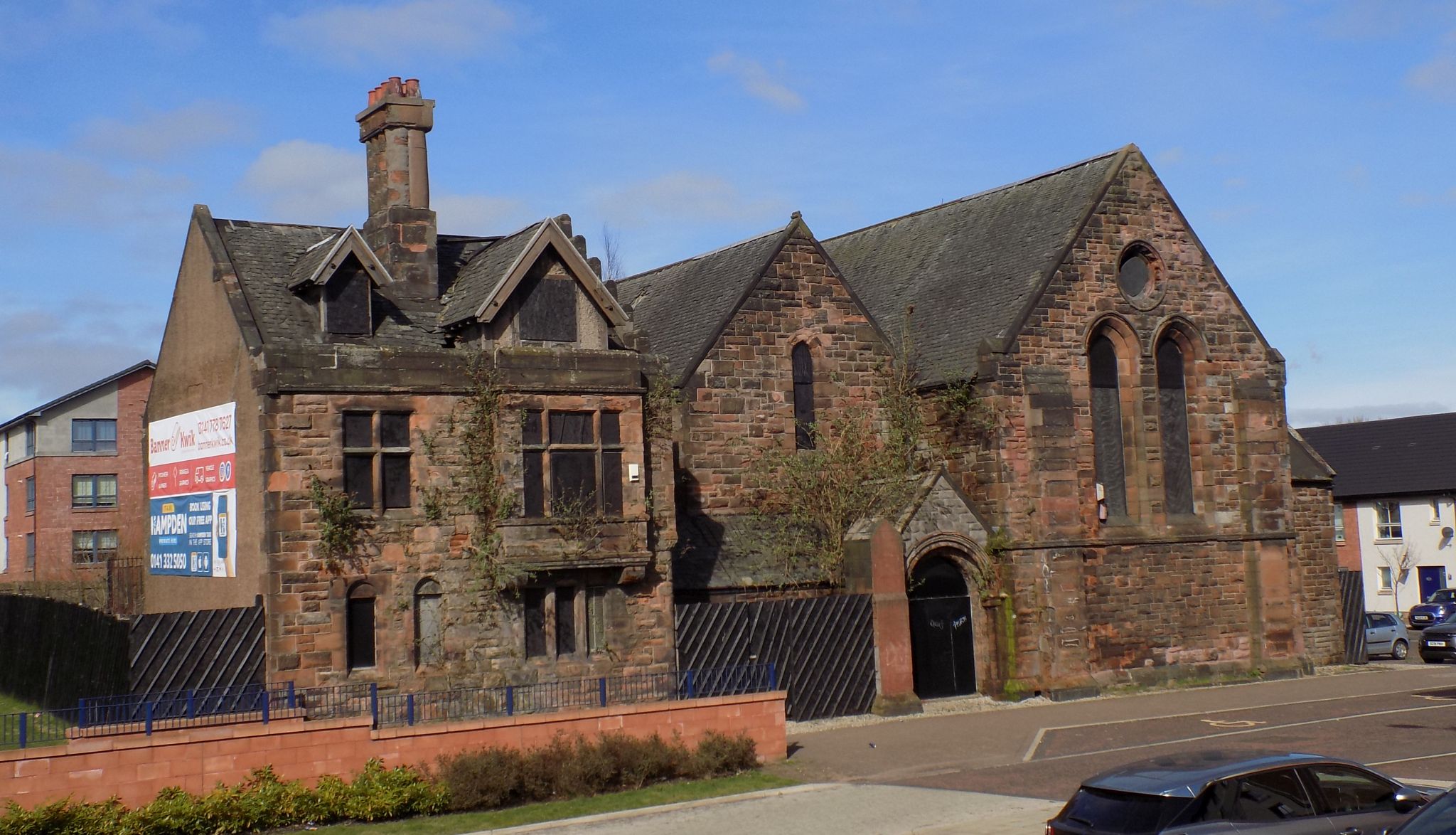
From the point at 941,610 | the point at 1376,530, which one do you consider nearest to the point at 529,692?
the point at 941,610

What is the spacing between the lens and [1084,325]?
31.6 metres

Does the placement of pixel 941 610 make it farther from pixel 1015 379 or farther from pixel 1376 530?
pixel 1376 530

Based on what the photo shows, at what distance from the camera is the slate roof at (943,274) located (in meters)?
31.2

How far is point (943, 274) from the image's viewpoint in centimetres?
3469

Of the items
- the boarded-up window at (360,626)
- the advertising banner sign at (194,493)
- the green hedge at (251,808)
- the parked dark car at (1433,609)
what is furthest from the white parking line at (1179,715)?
the parked dark car at (1433,609)

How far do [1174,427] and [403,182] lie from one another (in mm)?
18024

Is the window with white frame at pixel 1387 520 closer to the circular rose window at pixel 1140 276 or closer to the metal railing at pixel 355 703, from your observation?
the circular rose window at pixel 1140 276

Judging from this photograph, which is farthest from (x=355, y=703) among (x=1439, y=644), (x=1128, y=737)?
(x=1439, y=644)

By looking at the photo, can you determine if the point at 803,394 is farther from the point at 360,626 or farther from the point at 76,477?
the point at 76,477

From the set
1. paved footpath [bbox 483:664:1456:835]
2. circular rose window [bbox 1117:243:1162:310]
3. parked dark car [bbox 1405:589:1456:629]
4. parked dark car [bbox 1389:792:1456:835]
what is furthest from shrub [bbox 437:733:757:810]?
parked dark car [bbox 1405:589:1456:629]

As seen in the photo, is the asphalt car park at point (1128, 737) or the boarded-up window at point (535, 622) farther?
the boarded-up window at point (535, 622)

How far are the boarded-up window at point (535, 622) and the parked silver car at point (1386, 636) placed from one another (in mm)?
25002

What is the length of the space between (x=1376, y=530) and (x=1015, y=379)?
3606cm

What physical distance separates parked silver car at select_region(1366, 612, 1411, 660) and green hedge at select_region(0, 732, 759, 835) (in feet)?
82.8
